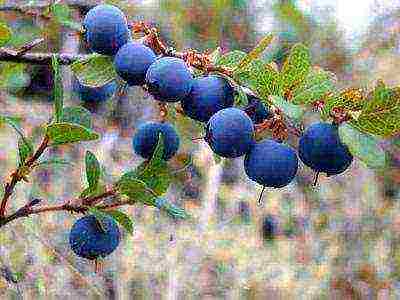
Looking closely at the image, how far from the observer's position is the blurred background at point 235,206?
9.21 ft

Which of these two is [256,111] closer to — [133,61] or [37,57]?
[133,61]

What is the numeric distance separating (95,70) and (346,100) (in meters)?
0.29

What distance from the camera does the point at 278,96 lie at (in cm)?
73

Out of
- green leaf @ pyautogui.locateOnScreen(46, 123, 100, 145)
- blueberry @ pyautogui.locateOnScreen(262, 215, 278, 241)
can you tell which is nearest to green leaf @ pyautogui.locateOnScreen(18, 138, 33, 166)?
green leaf @ pyautogui.locateOnScreen(46, 123, 100, 145)

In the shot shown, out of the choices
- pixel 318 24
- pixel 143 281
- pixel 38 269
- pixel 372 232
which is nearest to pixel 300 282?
pixel 372 232

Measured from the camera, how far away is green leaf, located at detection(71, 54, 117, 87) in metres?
0.82

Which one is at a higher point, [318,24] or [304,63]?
[304,63]

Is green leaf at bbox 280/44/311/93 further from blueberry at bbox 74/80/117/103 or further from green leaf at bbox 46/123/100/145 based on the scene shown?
blueberry at bbox 74/80/117/103

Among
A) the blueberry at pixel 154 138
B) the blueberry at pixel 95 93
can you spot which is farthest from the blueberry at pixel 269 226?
the blueberry at pixel 154 138

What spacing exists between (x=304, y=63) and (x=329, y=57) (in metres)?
3.03

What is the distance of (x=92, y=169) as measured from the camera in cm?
83

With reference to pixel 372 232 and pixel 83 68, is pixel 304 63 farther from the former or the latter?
pixel 372 232

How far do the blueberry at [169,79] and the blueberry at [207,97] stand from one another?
0.01m

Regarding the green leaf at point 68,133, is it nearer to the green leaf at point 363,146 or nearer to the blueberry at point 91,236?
the blueberry at point 91,236
